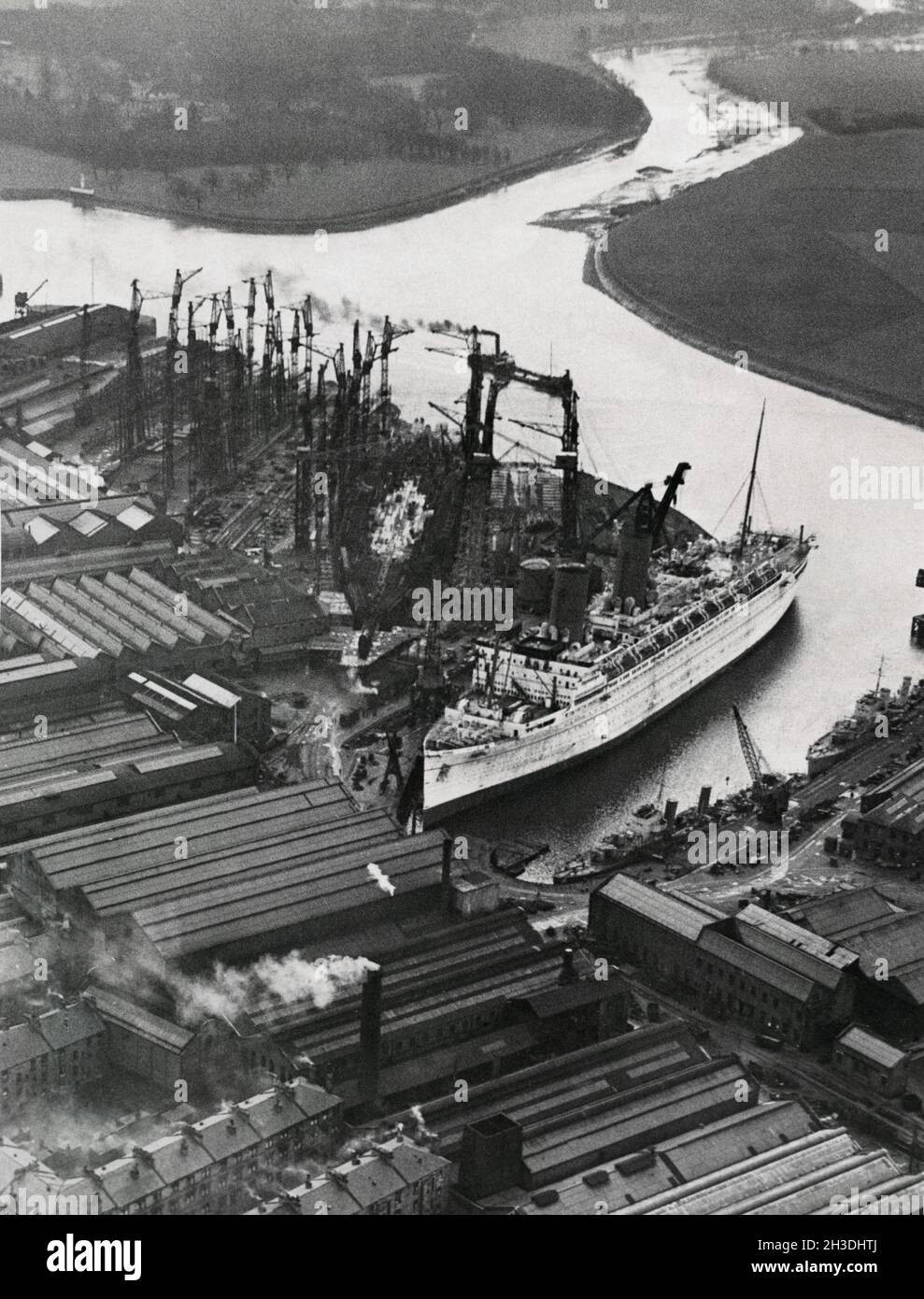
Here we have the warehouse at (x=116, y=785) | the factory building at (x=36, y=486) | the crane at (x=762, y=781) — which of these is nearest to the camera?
the warehouse at (x=116, y=785)

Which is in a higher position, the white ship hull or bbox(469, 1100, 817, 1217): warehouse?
bbox(469, 1100, 817, 1217): warehouse

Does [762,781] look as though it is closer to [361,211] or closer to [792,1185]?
[792,1185]

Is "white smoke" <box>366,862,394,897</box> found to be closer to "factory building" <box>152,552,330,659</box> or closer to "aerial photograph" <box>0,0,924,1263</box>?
"aerial photograph" <box>0,0,924,1263</box>

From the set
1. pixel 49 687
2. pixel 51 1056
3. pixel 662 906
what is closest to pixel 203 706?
pixel 49 687

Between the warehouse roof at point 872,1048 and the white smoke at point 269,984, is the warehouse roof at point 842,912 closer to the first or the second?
the warehouse roof at point 872,1048

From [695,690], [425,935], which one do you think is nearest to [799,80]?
[695,690]

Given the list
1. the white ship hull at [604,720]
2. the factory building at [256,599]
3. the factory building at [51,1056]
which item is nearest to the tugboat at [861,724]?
the white ship hull at [604,720]

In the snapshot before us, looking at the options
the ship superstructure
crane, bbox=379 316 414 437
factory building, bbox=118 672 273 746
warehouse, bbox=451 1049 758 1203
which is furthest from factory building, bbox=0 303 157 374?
warehouse, bbox=451 1049 758 1203
